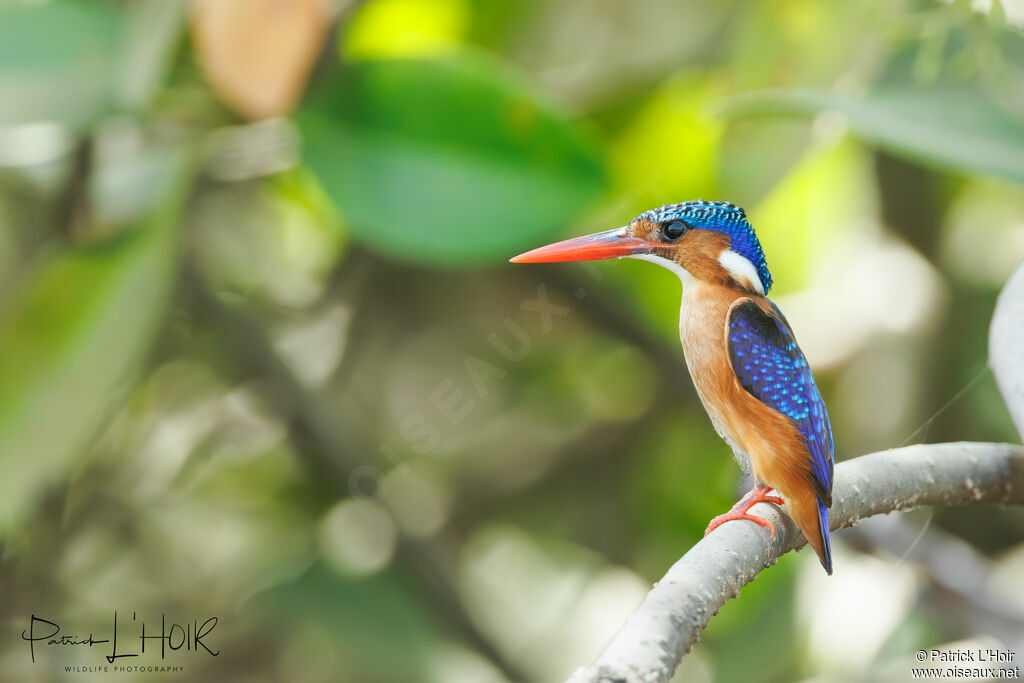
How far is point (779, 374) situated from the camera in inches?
11.3

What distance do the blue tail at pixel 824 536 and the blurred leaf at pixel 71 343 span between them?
2.10 feet

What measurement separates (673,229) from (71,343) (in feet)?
2.07

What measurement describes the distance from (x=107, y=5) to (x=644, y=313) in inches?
28.5

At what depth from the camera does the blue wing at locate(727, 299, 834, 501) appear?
280mm

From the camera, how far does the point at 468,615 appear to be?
882 mm

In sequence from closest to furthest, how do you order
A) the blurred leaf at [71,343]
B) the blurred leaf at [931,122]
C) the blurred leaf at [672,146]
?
1. the blurred leaf at [931,122]
2. the blurred leaf at [672,146]
3. the blurred leaf at [71,343]

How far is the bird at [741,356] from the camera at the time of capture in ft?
0.92

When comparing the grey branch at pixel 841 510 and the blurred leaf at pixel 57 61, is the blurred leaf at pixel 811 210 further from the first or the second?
the blurred leaf at pixel 57 61

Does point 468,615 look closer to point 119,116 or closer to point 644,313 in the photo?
point 644,313

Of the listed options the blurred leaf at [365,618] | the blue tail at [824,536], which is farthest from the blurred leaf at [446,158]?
the blue tail at [824,536]

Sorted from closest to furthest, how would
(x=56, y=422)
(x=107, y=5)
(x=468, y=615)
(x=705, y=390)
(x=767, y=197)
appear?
(x=705, y=390)
(x=767, y=197)
(x=56, y=422)
(x=468, y=615)
(x=107, y=5)

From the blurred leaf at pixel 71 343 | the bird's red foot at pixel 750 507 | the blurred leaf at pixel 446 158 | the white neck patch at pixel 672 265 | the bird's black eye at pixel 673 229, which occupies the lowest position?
the blurred leaf at pixel 71 343

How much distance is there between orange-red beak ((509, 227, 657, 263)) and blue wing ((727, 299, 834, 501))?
0.03m

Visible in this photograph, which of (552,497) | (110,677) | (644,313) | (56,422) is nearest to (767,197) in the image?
(644,313)
